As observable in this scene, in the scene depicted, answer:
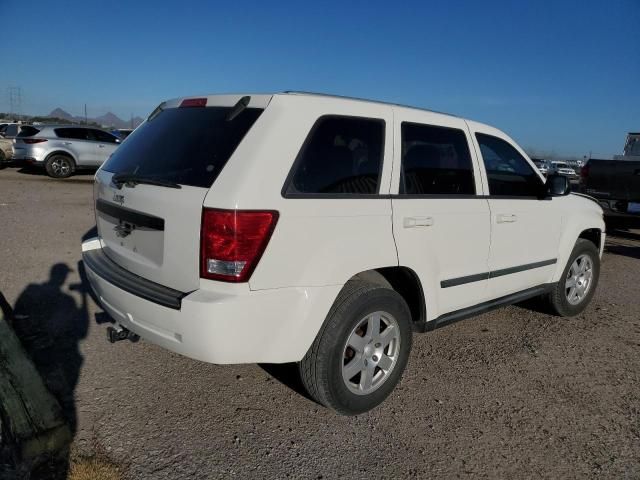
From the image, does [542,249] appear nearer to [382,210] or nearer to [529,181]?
[529,181]

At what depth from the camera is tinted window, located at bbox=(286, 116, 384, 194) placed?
258 cm

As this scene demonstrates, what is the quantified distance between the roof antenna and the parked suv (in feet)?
44.3

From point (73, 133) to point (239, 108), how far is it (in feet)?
50.8

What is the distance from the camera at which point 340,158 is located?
109 inches

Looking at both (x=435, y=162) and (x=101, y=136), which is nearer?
(x=435, y=162)

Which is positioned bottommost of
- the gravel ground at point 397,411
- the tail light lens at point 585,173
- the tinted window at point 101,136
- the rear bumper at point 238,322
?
the gravel ground at point 397,411

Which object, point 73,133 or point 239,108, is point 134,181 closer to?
point 239,108

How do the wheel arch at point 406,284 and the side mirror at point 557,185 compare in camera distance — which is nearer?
the wheel arch at point 406,284

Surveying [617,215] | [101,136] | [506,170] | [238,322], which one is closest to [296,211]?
[238,322]

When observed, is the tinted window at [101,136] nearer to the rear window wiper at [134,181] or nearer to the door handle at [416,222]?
the rear window wiper at [134,181]

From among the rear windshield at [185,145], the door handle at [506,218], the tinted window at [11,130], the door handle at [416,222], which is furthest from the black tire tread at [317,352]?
the tinted window at [11,130]

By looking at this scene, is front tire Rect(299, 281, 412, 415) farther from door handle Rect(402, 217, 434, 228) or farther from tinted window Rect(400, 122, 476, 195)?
tinted window Rect(400, 122, 476, 195)

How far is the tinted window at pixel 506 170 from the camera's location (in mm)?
3783

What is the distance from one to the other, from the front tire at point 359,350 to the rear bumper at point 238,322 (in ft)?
0.39
